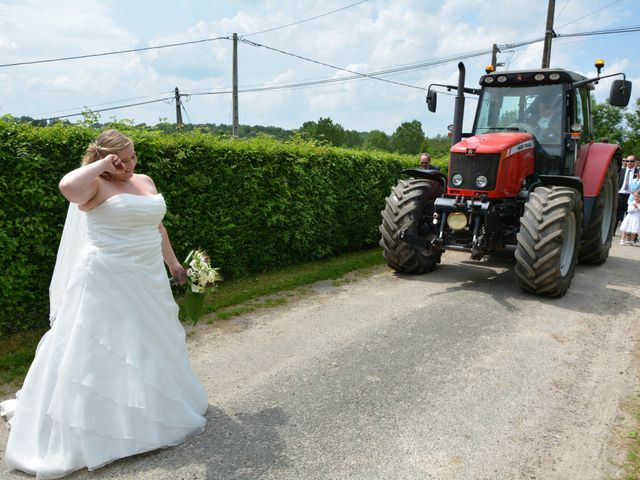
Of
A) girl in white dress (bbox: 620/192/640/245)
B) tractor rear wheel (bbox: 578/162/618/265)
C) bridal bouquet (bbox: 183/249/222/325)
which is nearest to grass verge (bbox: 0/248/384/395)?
bridal bouquet (bbox: 183/249/222/325)

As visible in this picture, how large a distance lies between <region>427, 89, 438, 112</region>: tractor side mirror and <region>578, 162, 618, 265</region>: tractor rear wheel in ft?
9.80

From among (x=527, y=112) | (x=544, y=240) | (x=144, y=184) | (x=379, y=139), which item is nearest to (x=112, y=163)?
(x=144, y=184)

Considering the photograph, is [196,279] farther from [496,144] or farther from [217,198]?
[496,144]

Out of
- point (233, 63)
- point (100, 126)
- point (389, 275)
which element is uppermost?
point (233, 63)

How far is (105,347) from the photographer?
2902 millimetres

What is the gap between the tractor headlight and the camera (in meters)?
6.71

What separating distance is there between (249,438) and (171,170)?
12.3 feet

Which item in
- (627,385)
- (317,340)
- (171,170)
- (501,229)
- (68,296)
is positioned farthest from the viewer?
(501,229)

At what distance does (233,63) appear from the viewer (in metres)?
21.9

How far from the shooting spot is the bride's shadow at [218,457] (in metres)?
2.83

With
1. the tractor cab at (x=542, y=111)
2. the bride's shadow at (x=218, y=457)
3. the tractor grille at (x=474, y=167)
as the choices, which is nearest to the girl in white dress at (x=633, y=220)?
the tractor cab at (x=542, y=111)

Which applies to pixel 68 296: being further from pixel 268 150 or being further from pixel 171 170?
pixel 268 150

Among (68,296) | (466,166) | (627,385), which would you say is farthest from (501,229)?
(68,296)

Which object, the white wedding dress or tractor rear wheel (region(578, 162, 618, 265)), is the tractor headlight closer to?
tractor rear wheel (region(578, 162, 618, 265))
